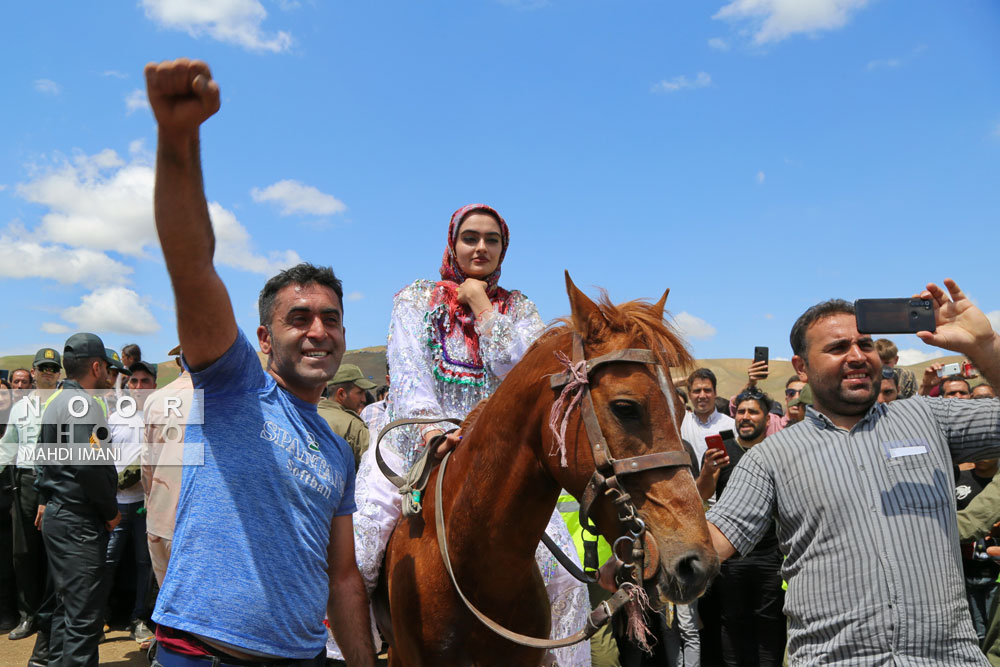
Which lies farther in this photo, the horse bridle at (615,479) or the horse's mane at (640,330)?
the horse's mane at (640,330)

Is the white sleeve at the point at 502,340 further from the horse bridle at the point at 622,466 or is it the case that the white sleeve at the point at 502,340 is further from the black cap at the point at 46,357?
the black cap at the point at 46,357

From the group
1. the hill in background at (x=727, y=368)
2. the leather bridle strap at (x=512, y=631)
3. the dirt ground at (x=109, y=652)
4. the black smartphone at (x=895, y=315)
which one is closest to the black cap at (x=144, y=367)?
the dirt ground at (x=109, y=652)

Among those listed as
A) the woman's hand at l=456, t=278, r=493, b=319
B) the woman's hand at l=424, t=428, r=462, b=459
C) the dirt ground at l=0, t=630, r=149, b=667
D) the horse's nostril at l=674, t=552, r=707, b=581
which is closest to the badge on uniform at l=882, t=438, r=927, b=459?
the horse's nostril at l=674, t=552, r=707, b=581

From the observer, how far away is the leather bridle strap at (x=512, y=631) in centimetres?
244

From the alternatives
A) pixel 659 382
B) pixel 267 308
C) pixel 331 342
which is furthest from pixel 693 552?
pixel 267 308

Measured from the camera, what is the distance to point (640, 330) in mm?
2688

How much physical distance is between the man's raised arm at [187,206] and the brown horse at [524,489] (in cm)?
135

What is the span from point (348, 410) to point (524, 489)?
5228 mm

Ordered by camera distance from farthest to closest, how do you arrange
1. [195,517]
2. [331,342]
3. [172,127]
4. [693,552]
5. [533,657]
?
[533,657]
[331,342]
[693,552]
[195,517]
[172,127]

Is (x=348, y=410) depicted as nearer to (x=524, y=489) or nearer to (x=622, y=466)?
(x=524, y=489)

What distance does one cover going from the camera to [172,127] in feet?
4.86

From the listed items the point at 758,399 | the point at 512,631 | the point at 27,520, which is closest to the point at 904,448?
the point at 512,631

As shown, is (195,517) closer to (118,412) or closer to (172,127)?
(172,127)

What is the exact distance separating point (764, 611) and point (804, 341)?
373 centimetres
